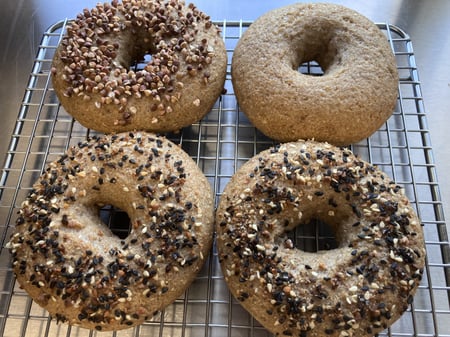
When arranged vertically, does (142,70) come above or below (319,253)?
above

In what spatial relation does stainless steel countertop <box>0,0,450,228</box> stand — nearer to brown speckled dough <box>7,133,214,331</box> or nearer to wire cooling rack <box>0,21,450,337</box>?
wire cooling rack <box>0,21,450,337</box>

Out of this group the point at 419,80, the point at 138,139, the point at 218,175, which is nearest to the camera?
the point at 138,139

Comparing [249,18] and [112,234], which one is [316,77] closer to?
[249,18]

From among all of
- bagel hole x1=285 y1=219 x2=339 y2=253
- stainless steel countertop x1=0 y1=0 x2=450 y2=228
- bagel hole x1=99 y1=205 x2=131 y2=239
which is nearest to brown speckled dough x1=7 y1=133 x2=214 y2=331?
bagel hole x1=99 y1=205 x2=131 y2=239

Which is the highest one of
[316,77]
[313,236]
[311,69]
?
[316,77]

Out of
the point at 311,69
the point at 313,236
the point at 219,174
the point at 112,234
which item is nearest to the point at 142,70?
the point at 219,174

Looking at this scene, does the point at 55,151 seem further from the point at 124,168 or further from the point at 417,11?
the point at 417,11

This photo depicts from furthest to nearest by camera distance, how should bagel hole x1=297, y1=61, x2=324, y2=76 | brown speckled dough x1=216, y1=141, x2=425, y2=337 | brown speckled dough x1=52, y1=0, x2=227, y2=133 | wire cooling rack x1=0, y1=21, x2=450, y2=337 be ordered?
bagel hole x1=297, y1=61, x2=324, y2=76 → brown speckled dough x1=52, y1=0, x2=227, y2=133 → wire cooling rack x1=0, y1=21, x2=450, y2=337 → brown speckled dough x1=216, y1=141, x2=425, y2=337

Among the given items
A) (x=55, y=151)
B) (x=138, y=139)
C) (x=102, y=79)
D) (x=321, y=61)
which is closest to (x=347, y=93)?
(x=321, y=61)
